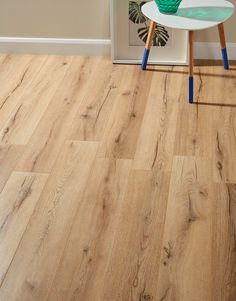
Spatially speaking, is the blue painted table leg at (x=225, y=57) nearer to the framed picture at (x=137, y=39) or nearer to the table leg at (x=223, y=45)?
the table leg at (x=223, y=45)

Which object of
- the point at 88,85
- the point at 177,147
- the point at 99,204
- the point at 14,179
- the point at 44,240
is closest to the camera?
the point at 44,240

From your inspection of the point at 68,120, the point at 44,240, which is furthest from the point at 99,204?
the point at 68,120

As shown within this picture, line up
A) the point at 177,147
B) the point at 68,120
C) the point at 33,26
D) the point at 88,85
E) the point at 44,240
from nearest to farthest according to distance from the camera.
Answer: the point at 44,240, the point at 177,147, the point at 68,120, the point at 88,85, the point at 33,26

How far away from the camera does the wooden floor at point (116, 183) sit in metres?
1.89

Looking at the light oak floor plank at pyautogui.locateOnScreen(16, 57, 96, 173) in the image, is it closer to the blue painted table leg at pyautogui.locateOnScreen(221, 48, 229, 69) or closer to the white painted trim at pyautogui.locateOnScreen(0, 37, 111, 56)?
the white painted trim at pyautogui.locateOnScreen(0, 37, 111, 56)

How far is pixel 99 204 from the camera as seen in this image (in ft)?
7.20

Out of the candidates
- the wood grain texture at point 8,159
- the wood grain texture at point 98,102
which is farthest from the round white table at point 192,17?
the wood grain texture at point 8,159

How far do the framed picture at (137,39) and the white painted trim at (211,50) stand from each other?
9 cm

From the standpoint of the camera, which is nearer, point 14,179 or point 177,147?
point 14,179

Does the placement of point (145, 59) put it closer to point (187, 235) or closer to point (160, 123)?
point (160, 123)

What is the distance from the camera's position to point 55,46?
10.9 feet

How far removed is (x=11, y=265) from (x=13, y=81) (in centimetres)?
138

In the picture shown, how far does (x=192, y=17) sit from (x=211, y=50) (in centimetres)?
44

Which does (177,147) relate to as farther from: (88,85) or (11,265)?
(11,265)
